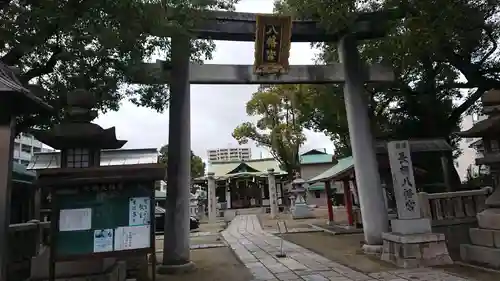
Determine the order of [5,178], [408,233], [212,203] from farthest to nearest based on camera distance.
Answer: [212,203]
[408,233]
[5,178]

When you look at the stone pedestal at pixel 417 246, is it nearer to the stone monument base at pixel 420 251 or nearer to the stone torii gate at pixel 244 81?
the stone monument base at pixel 420 251

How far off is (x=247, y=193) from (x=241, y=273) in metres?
25.1

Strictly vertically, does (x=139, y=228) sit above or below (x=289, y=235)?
above

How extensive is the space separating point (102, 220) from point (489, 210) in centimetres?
783

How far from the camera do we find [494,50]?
425 inches

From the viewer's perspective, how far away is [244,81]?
1018cm

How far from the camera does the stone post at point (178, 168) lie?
8.49 metres

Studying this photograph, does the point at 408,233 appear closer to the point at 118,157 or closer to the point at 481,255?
the point at 481,255

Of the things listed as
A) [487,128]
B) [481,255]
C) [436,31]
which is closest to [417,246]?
[481,255]

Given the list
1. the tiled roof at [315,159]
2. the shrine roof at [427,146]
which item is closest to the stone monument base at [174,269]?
the shrine roof at [427,146]

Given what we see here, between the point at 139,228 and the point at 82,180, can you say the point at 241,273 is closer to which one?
the point at 139,228

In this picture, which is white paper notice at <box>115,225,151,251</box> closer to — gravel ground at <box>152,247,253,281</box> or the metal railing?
the metal railing

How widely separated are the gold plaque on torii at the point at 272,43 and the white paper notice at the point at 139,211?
539 cm

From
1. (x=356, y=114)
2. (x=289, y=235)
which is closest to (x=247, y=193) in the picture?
(x=289, y=235)
